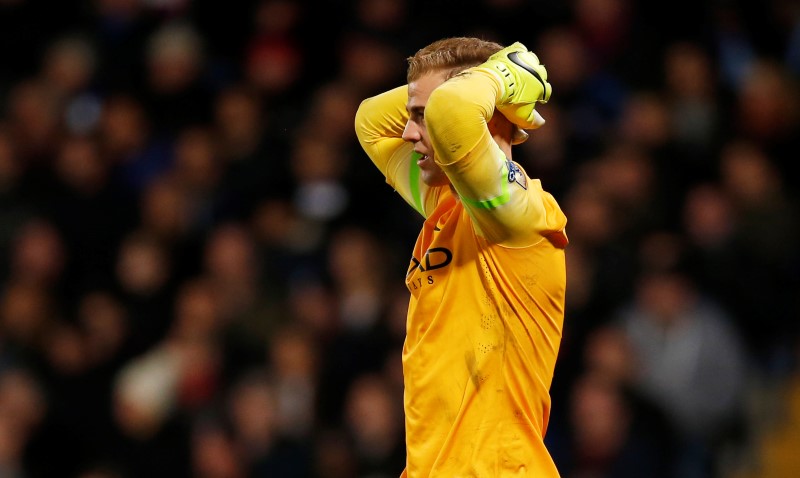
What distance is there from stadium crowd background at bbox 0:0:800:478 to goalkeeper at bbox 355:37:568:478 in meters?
3.09

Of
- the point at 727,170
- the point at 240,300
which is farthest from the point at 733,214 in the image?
the point at 240,300

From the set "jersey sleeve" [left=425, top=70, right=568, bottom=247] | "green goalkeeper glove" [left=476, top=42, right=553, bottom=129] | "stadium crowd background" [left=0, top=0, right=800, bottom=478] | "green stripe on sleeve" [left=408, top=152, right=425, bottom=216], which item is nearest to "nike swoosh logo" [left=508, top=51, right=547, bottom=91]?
"green goalkeeper glove" [left=476, top=42, right=553, bottom=129]

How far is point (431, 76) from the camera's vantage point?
3.63 metres

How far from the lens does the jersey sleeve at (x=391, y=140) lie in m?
4.16

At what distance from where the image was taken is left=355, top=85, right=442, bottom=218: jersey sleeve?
13.6ft

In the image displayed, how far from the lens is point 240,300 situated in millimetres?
8062

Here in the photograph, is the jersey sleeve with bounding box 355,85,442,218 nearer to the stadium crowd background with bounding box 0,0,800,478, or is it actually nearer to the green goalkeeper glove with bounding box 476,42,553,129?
the green goalkeeper glove with bounding box 476,42,553,129

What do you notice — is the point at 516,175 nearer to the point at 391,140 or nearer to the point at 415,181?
the point at 415,181

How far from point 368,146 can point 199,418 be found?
3.72m

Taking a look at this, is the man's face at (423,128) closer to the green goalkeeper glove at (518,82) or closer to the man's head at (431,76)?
the man's head at (431,76)

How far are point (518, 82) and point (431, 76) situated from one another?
271 mm

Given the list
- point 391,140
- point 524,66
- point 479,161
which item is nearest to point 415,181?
point 391,140

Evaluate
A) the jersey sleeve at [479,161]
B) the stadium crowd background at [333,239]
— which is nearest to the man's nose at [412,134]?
the jersey sleeve at [479,161]

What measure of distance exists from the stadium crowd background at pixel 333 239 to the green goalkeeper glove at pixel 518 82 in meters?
3.27
